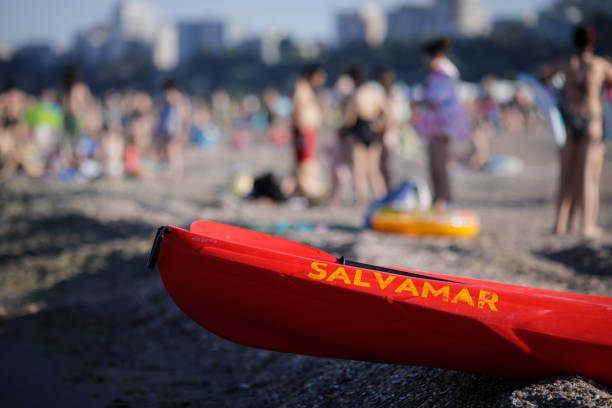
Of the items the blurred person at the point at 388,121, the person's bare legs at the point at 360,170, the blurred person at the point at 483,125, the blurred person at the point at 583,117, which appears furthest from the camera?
the blurred person at the point at 483,125

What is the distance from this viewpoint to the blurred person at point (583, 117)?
480cm

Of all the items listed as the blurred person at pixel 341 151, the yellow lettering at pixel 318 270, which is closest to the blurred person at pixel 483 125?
the blurred person at pixel 341 151

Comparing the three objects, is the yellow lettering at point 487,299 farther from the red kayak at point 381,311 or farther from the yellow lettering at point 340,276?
the yellow lettering at point 340,276

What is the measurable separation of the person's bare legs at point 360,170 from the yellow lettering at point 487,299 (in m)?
5.02

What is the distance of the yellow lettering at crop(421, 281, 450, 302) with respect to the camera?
79.4 inches

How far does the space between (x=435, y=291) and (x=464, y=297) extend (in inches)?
4.0

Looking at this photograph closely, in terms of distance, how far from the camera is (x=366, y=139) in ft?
22.4

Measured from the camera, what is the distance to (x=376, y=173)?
7738 mm

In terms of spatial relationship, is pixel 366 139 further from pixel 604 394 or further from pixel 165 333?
pixel 604 394

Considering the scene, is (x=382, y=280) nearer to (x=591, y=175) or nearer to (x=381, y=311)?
(x=381, y=311)

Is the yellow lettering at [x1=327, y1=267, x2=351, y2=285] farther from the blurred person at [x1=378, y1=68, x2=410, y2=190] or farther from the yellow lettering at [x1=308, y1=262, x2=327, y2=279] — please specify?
the blurred person at [x1=378, y1=68, x2=410, y2=190]

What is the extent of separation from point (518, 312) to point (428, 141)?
4.08m

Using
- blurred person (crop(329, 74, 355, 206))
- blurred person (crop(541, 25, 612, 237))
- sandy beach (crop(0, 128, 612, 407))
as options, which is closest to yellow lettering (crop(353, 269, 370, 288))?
sandy beach (crop(0, 128, 612, 407))

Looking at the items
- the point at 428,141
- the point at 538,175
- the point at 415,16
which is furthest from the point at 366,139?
the point at 415,16
